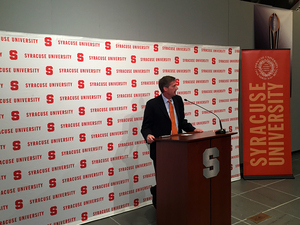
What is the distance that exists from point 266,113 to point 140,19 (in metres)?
2.75

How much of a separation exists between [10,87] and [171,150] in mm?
1887

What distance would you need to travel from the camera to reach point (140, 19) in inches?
153

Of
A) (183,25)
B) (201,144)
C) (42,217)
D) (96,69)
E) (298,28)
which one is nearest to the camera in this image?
(201,144)

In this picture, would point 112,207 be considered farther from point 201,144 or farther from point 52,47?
point 52,47

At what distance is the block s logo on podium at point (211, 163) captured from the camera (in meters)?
2.77

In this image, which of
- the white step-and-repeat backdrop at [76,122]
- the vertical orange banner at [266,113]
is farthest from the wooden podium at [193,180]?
the vertical orange banner at [266,113]

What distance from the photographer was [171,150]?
281 centimetres

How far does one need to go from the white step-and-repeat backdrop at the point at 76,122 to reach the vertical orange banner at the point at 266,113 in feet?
4.06

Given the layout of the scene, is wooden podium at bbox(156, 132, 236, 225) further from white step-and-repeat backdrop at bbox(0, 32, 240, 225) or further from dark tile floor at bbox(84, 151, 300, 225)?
white step-and-repeat backdrop at bbox(0, 32, 240, 225)

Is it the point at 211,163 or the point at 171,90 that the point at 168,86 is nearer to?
the point at 171,90

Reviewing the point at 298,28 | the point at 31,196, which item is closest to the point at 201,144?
the point at 31,196

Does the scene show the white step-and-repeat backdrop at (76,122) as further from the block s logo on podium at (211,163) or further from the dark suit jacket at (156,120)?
the block s logo on podium at (211,163)

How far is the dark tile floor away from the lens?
3.36m

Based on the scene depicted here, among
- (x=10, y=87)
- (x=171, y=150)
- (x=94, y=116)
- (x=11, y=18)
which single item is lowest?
(x=171, y=150)
